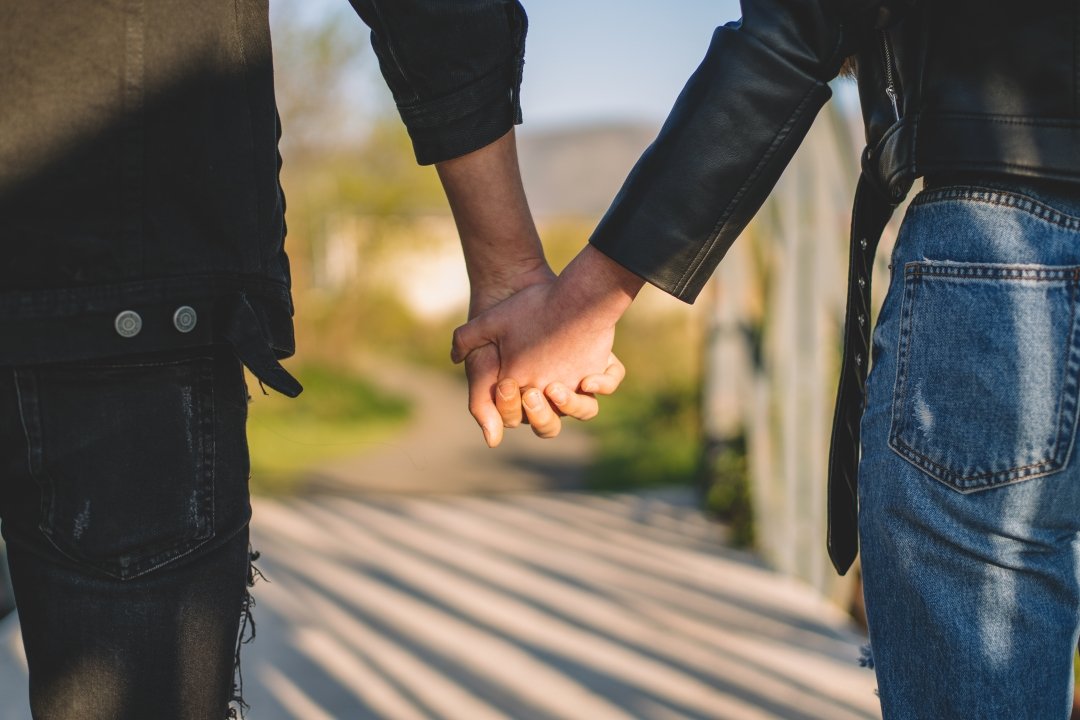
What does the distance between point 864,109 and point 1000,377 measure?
429 mm

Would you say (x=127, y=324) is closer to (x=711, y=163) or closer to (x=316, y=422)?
(x=711, y=163)

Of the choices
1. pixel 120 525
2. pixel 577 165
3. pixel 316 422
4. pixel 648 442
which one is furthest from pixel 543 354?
pixel 577 165

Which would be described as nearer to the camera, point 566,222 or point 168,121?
point 168,121

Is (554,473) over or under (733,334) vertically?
under

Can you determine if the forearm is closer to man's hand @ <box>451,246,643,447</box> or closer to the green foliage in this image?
man's hand @ <box>451,246,643,447</box>

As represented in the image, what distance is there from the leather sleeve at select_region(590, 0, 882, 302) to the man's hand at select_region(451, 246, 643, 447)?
15 cm

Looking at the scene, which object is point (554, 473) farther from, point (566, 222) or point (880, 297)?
point (566, 222)

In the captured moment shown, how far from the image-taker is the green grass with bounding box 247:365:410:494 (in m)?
7.55

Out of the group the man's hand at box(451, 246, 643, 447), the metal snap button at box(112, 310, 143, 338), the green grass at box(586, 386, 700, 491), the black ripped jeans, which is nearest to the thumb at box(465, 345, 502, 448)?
the man's hand at box(451, 246, 643, 447)

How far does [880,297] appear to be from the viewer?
3172mm

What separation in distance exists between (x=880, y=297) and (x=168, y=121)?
8.14 feet

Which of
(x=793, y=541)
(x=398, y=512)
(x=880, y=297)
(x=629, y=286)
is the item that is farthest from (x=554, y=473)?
(x=629, y=286)

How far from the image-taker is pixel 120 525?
113 cm

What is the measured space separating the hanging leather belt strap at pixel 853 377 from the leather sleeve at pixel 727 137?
16 cm
